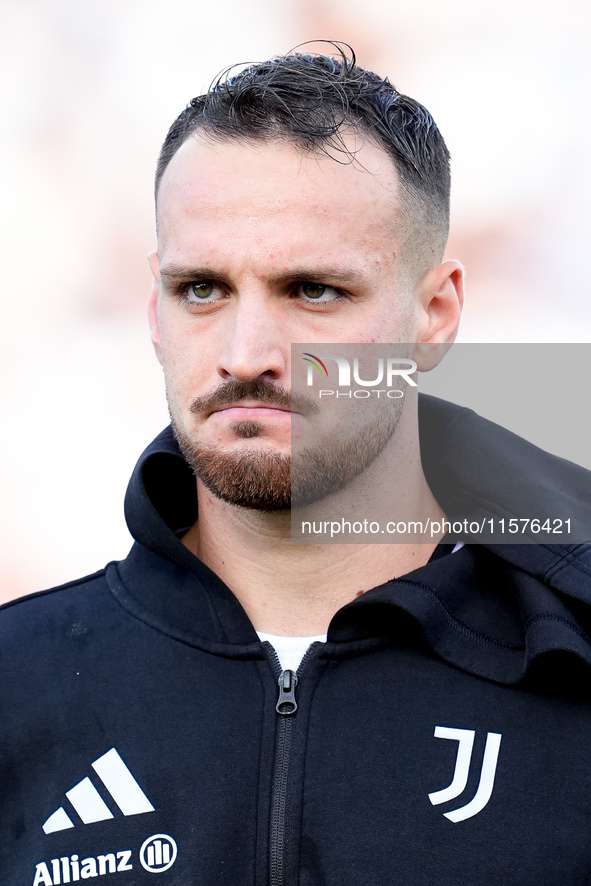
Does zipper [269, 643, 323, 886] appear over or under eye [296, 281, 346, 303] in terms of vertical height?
under

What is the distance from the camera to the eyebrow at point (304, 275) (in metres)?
2.02

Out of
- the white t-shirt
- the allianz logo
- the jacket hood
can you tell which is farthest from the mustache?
the allianz logo

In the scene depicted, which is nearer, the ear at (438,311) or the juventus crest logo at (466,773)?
the juventus crest logo at (466,773)

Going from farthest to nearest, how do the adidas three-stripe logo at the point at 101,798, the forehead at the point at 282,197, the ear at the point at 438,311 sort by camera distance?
the ear at the point at 438,311 → the forehead at the point at 282,197 → the adidas three-stripe logo at the point at 101,798

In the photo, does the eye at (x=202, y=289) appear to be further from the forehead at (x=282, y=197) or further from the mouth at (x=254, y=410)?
the mouth at (x=254, y=410)

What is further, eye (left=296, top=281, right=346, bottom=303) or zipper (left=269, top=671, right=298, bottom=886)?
eye (left=296, top=281, right=346, bottom=303)

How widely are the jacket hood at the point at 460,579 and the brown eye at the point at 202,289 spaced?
41 centimetres

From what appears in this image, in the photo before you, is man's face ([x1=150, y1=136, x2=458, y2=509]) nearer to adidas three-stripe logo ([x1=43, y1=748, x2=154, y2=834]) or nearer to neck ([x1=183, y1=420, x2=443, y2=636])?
neck ([x1=183, y1=420, x2=443, y2=636])

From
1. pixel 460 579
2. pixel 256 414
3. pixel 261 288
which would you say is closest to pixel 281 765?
pixel 460 579

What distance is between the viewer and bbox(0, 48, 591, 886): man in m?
1.85

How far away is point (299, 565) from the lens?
220 cm

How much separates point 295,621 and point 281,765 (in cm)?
35

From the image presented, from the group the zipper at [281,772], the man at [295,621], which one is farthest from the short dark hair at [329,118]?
the zipper at [281,772]

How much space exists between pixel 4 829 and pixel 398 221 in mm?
1536
